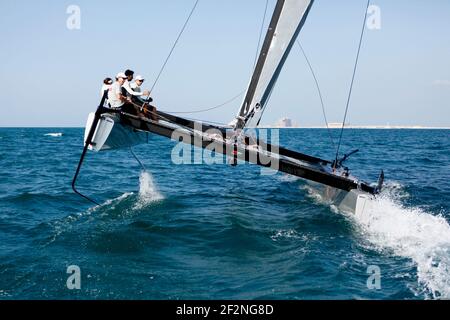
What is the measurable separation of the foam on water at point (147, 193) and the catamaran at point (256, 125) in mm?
1428

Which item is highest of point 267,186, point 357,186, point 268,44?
point 268,44

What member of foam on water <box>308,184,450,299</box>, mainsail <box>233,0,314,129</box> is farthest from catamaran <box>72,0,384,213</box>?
foam on water <box>308,184,450,299</box>

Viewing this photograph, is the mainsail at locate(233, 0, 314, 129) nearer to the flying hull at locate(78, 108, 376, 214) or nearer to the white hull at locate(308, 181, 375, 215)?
the flying hull at locate(78, 108, 376, 214)

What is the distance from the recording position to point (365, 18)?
838 centimetres

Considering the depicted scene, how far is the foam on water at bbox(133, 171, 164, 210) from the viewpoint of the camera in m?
10.0

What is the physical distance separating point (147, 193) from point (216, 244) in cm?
487

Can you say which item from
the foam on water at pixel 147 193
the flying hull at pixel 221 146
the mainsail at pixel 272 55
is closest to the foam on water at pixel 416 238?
the flying hull at pixel 221 146

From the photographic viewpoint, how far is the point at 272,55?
Result: 30.0 feet

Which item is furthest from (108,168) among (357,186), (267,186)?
(357,186)

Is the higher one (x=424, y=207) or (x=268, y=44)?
(x=268, y=44)

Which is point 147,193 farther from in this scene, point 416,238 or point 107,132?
point 416,238

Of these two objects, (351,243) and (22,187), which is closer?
(351,243)
